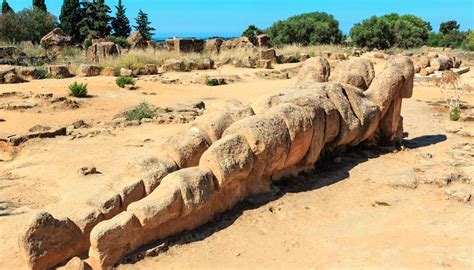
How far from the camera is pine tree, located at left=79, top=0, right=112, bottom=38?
39.6 metres

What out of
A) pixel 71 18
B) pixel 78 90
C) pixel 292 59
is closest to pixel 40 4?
pixel 71 18

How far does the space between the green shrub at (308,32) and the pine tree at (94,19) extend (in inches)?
571

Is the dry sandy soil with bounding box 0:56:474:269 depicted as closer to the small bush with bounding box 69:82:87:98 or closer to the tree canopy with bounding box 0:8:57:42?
the small bush with bounding box 69:82:87:98

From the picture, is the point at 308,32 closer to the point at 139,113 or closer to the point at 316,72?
the point at 139,113

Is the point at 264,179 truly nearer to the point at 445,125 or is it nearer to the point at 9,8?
the point at 445,125

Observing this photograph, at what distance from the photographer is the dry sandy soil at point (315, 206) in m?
4.83

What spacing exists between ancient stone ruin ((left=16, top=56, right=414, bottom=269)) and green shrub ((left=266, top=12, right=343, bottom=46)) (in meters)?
30.0

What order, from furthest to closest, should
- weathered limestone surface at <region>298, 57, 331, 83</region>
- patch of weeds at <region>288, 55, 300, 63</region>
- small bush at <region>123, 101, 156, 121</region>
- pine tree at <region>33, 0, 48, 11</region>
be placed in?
pine tree at <region>33, 0, 48, 11</region> → patch of weeds at <region>288, 55, 300, 63</region> → small bush at <region>123, 101, 156, 121</region> → weathered limestone surface at <region>298, 57, 331, 83</region>

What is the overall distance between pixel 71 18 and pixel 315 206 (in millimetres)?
38385

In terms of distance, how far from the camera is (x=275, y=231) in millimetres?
5406

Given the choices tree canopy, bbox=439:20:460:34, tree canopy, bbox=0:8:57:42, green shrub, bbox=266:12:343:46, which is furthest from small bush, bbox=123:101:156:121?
tree canopy, bbox=439:20:460:34

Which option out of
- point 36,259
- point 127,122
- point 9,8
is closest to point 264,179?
point 36,259

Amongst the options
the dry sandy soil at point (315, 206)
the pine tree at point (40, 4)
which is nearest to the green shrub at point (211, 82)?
the dry sandy soil at point (315, 206)

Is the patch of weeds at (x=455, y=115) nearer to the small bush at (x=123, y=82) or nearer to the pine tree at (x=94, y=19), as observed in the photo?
the small bush at (x=123, y=82)
